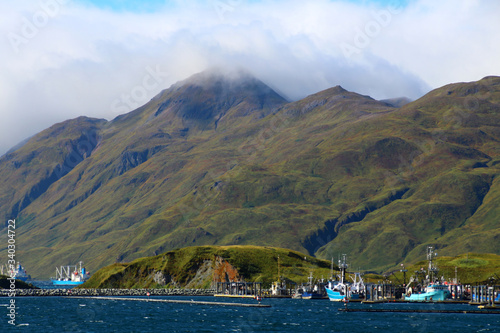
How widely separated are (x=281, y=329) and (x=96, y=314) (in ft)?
203

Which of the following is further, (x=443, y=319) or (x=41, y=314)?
(x=41, y=314)

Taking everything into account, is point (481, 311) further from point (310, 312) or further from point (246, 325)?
point (246, 325)

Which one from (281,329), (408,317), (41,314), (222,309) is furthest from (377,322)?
(41,314)

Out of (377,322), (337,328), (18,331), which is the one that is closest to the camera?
(18,331)

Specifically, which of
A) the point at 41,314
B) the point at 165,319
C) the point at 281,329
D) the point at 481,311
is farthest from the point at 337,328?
the point at 41,314

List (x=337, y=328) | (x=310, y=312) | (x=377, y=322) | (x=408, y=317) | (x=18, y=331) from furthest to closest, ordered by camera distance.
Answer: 1. (x=310, y=312)
2. (x=408, y=317)
3. (x=377, y=322)
4. (x=337, y=328)
5. (x=18, y=331)

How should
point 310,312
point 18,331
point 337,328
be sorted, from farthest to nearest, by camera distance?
point 310,312 < point 337,328 < point 18,331

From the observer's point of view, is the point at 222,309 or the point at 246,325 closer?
the point at 246,325

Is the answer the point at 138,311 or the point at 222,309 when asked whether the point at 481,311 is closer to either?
the point at 222,309

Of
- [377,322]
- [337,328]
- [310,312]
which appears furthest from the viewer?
[310,312]

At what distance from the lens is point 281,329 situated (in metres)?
137

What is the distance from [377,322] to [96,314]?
74575 millimetres

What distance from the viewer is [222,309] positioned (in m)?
195

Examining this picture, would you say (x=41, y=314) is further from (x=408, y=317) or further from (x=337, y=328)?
(x=408, y=317)
